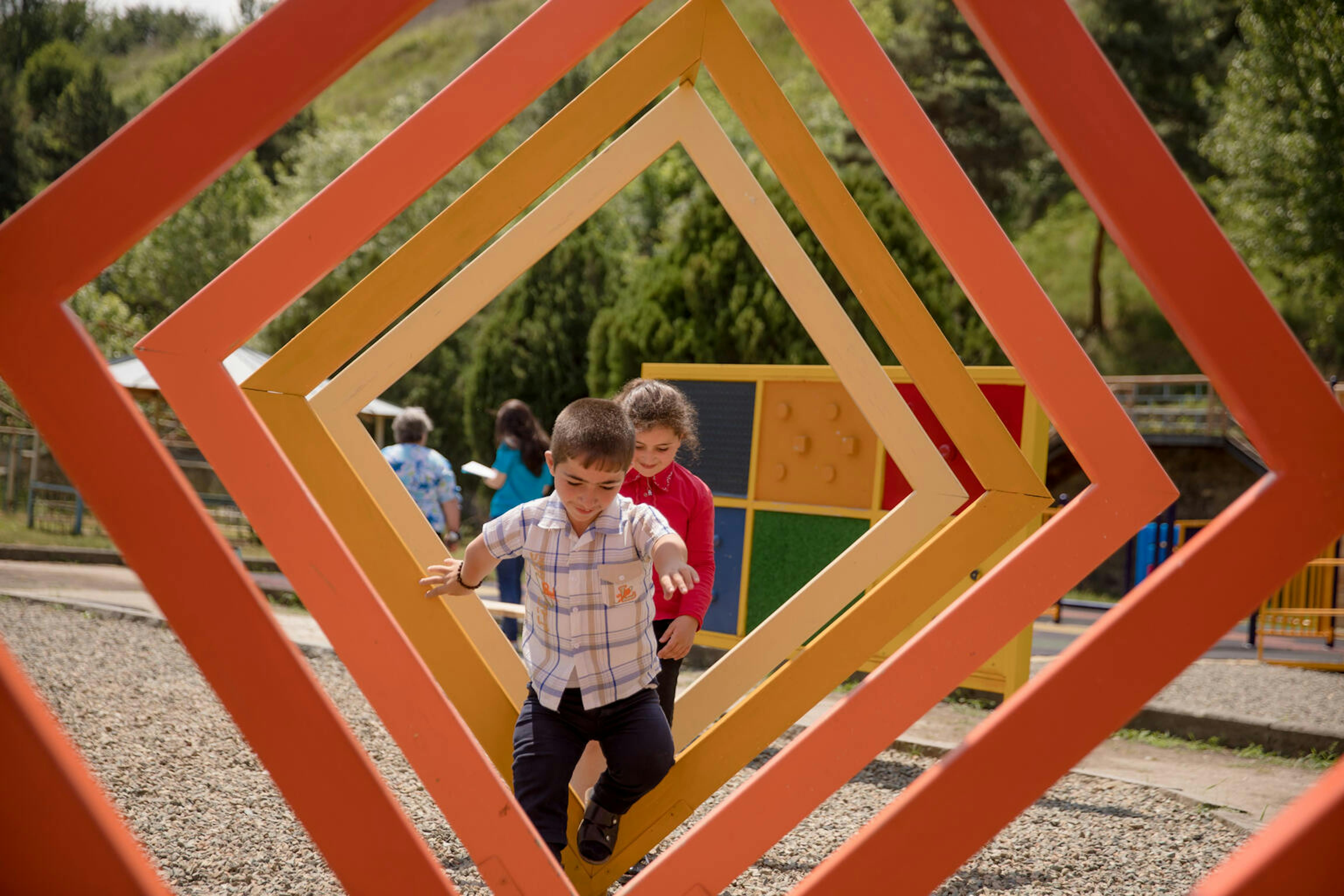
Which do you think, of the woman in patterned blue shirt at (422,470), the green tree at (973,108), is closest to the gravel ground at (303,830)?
the woman in patterned blue shirt at (422,470)

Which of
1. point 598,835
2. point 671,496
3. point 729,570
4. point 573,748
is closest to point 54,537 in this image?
point 729,570

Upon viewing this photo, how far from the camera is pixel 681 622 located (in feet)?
11.0

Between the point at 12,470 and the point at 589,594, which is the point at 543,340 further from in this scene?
the point at 589,594

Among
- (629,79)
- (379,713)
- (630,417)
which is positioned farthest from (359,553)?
(629,79)

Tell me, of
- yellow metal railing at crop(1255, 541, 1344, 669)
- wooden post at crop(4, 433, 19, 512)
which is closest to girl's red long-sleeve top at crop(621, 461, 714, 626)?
yellow metal railing at crop(1255, 541, 1344, 669)

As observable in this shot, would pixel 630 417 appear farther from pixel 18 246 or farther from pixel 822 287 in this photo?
pixel 18 246

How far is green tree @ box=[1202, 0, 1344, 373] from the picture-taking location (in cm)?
2325

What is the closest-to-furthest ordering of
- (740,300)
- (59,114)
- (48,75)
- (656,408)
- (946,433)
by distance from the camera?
(656,408) → (946,433) → (740,300) → (59,114) → (48,75)

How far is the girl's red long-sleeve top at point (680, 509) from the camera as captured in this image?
12.0 ft

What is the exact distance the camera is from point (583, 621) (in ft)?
9.45

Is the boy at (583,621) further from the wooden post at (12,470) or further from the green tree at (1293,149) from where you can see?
the green tree at (1293,149)

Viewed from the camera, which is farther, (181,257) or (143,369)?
(181,257)

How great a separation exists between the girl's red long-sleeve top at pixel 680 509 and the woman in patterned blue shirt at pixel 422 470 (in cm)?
352

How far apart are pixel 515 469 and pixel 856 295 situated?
411cm
